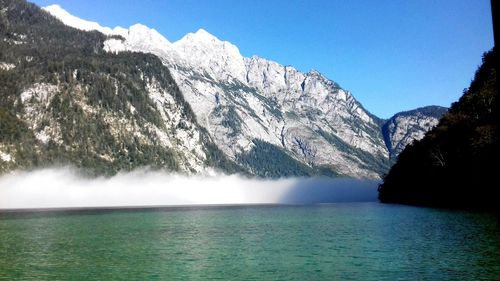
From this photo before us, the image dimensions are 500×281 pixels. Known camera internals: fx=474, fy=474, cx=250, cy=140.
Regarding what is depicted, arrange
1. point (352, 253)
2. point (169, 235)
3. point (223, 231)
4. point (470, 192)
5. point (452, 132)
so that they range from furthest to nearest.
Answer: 1. point (452, 132)
2. point (470, 192)
3. point (223, 231)
4. point (169, 235)
5. point (352, 253)

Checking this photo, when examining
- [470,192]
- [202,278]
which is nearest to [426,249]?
[202,278]

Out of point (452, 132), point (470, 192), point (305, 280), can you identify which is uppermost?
point (452, 132)

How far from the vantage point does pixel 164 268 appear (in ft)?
176

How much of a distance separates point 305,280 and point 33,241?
5529cm

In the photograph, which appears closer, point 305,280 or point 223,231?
point 305,280

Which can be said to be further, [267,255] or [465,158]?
[465,158]

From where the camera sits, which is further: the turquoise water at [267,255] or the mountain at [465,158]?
the mountain at [465,158]

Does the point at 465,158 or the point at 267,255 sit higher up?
the point at 465,158

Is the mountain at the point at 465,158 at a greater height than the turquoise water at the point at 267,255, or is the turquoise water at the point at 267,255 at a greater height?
the mountain at the point at 465,158

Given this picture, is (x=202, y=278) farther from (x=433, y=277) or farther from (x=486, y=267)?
(x=486, y=267)

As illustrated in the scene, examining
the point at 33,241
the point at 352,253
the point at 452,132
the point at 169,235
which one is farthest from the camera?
the point at 452,132

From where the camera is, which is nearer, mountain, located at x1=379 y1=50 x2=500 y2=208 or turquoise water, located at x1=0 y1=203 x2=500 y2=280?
turquoise water, located at x1=0 y1=203 x2=500 y2=280

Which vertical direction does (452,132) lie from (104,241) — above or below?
above

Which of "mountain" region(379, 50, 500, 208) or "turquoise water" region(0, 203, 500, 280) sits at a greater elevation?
"mountain" region(379, 50, 500, 208)
